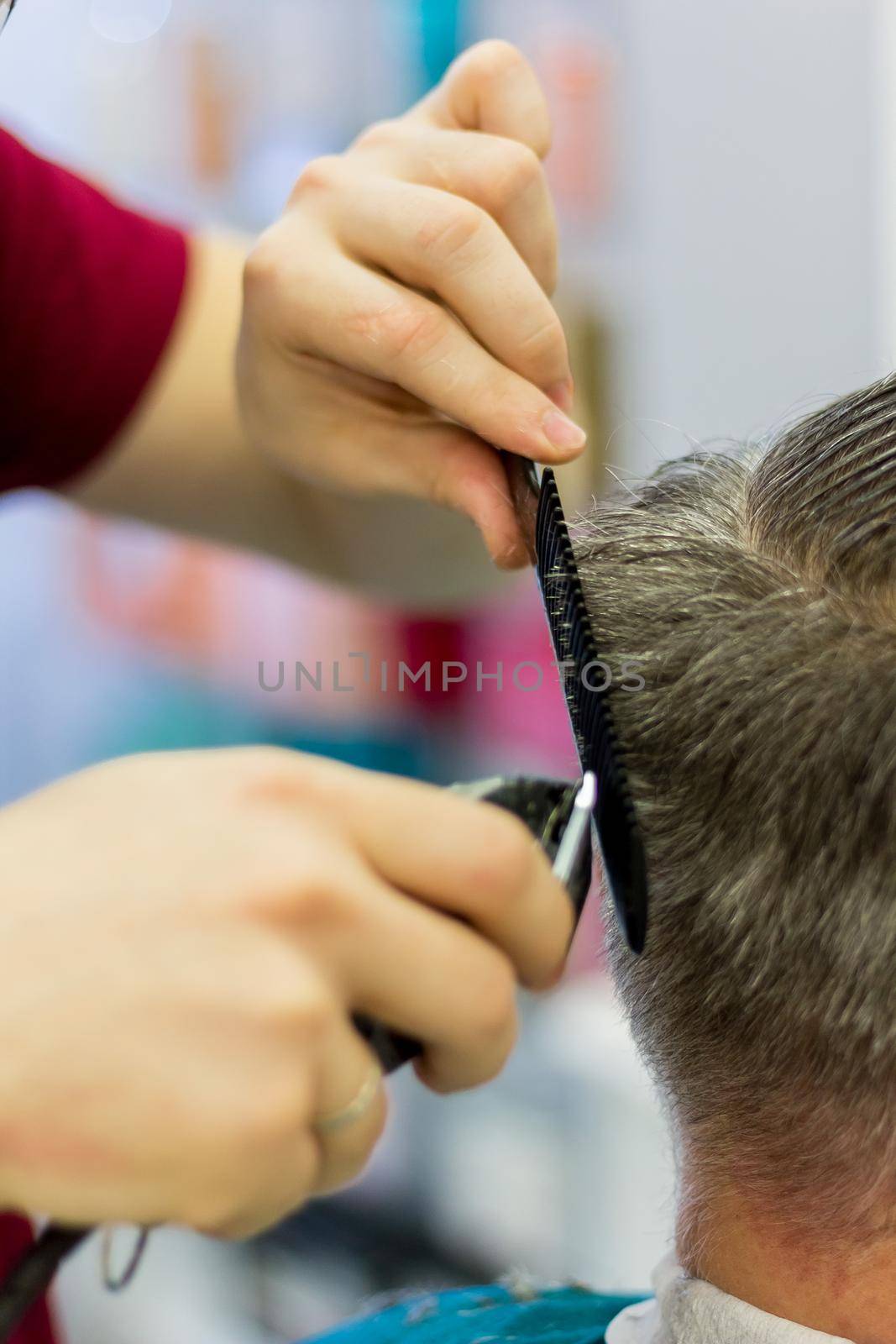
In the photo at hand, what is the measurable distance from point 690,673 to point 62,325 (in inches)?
30.8

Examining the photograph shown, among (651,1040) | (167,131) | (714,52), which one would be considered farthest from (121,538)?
(651,1040)

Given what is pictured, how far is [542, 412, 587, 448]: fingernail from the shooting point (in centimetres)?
85

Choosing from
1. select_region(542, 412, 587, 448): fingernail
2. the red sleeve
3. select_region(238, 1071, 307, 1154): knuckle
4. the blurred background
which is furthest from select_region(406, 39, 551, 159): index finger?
the blurred background

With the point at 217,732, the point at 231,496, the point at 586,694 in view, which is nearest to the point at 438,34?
the point at 217,732

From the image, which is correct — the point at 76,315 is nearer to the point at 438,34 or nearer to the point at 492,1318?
the point at 492,1318

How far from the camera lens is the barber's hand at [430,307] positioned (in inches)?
34.1

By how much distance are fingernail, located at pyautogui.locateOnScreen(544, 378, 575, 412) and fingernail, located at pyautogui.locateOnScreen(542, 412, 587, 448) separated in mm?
58

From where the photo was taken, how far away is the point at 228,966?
0.47 meters

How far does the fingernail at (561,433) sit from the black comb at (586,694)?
3cm

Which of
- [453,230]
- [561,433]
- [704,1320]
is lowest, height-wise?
[704,1320]

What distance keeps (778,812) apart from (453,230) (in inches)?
16.9

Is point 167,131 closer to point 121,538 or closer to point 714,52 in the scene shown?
point 121,538

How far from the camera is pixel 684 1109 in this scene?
0.85 meters

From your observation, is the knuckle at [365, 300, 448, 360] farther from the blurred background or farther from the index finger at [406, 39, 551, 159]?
the blurred background
